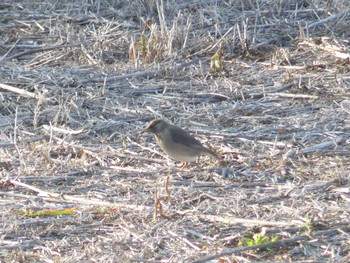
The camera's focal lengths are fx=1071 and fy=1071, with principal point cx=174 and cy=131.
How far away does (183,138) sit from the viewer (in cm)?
837

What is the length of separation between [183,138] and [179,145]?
6.0 inches

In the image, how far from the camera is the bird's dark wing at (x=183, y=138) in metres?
8.24

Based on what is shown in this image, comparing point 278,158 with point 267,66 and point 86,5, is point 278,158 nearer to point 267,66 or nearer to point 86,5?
point 267,66

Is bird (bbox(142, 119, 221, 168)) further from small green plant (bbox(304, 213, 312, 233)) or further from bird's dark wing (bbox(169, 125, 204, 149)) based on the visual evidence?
small green plant (bbox(304, 213, 312, 233))

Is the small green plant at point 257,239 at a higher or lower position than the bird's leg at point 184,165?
higher

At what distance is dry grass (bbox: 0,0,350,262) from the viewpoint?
21.7 ft

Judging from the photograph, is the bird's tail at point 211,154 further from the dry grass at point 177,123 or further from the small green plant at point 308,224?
the small green plant at point 308,224

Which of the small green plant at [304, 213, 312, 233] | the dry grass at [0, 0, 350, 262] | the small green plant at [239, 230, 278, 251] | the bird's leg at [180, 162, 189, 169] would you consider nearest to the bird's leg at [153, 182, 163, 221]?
the dry grass at [0, 0, 350, 262]

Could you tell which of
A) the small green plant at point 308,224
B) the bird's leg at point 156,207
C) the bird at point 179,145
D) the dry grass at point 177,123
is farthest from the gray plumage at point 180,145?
the small green plant at point 308,224

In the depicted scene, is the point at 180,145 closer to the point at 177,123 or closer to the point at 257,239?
the point at 177,123


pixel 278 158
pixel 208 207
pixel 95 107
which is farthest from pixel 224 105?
pixel 208 207

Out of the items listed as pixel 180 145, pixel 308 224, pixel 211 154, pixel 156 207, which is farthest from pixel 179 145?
pixel 308 224

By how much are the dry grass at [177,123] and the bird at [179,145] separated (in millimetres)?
111

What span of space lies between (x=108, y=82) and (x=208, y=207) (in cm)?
394
